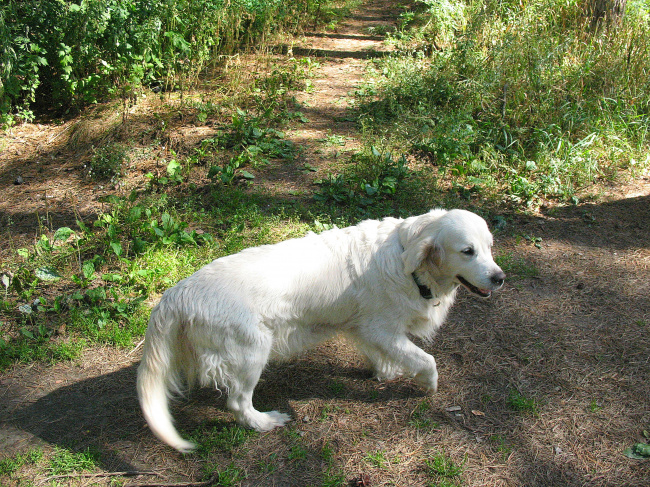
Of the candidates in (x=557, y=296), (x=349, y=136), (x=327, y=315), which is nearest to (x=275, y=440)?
(x=327, y=315)

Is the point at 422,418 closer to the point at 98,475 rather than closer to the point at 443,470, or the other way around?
the point at 443,470

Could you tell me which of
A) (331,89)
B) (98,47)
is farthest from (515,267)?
(98,47)

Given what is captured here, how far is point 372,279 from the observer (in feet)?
10.6

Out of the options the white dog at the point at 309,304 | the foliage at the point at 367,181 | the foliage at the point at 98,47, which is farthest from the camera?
the foliage at the point at 98,47

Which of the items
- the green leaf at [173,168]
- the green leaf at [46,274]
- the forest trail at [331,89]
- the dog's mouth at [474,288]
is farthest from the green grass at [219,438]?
the green leaf at [173,168]

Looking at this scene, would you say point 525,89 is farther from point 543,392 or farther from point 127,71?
point 127,71

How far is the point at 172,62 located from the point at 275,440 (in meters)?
6.04

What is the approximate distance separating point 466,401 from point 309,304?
1286 mm

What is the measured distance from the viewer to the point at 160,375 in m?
2.86

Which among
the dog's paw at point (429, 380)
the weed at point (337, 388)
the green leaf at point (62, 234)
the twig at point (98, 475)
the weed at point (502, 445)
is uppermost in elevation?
the green leaf at point (62, 234)

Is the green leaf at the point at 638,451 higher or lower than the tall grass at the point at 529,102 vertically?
lower

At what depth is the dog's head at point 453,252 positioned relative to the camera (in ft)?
9.90

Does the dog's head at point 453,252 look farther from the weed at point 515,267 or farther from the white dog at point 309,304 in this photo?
the weed at point 515,267

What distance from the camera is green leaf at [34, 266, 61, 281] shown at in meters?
4.29
